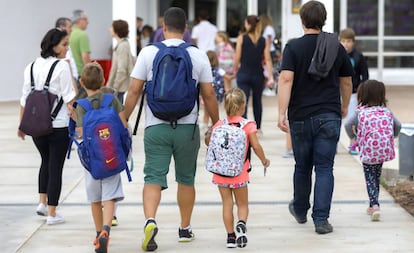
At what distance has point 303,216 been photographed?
25.8 feet

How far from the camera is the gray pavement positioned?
716 centimetres

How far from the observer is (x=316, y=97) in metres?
7.41

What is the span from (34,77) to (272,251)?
8.22ft

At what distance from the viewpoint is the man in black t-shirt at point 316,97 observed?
738cm

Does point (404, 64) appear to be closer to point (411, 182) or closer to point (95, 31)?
point (95, 31)

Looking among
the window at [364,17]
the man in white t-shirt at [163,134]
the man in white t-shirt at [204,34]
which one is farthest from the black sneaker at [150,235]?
the window at [364,17]

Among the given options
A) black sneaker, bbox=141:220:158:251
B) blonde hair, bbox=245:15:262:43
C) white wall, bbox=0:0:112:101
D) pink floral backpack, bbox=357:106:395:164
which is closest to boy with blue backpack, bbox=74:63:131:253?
black sneaker, bbox=141:220:158:251

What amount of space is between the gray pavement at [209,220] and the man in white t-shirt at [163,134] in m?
0.41

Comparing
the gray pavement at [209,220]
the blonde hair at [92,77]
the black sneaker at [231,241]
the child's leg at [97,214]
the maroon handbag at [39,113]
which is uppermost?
the blonde hair at [92,77]

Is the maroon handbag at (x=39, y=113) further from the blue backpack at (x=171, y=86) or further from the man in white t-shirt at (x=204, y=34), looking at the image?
the man in white t-shirt at (x=204, y=34)

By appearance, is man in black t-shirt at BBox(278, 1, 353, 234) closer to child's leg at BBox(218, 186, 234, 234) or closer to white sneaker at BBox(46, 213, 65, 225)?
child's leg at BBox(218, 186, 234, 234)

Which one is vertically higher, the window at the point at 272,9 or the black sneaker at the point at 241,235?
the window at the point at 272,9

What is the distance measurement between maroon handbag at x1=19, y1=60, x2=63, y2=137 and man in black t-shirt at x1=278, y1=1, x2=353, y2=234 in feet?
6.18

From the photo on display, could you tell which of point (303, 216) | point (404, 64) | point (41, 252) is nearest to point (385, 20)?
point (404, 64)
